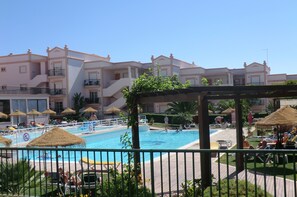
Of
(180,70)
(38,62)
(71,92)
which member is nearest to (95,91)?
(71,92)

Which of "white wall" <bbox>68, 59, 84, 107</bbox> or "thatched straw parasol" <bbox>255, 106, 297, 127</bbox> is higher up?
"white wall" <bbox>68, 59, 84, 107</bbox>

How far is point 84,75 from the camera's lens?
5112cm

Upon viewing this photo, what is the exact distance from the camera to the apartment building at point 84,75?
1889 inches

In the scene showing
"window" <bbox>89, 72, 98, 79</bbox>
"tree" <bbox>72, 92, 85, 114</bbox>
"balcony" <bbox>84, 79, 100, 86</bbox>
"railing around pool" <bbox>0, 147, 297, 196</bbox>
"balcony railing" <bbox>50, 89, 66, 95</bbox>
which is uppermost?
"window" <bbox>89, 72, 98, 79</bbox>

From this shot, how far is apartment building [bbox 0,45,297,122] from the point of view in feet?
157

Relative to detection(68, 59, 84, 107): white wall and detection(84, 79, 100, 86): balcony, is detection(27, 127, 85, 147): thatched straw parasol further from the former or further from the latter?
detection(84, 79, 100, 86): balcony

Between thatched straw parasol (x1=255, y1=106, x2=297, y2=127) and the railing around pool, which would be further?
thatched straw parasol (x1=255, y1=106, x2=297, y2=127)

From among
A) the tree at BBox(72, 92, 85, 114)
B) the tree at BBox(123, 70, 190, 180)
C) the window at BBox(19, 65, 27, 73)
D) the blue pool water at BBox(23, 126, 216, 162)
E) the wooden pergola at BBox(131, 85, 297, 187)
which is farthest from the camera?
the window at BBox(19, 65, 27, 73)

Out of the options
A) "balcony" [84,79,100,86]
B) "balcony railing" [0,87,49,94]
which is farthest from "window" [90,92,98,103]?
"balcony railing" [0,87,49,94]

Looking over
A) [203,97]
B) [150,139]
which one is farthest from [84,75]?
[203,97]

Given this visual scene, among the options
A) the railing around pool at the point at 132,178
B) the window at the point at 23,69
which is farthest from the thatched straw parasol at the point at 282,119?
the window at the point at 23,69

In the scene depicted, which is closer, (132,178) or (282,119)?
(132,178)

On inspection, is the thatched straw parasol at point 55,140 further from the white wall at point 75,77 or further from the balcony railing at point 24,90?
the white wall at point 75,77

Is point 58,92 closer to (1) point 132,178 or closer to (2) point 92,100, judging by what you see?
(2) point 92,100
